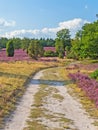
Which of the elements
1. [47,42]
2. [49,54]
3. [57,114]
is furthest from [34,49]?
[47,42]

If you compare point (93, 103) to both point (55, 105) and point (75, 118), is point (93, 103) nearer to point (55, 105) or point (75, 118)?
point (55, 105)

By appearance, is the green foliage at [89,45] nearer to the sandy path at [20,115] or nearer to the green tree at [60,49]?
the green tree at [60,49]

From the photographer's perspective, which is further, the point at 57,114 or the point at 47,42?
the point at 47,42

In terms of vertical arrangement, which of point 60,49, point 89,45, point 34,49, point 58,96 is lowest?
point 58,96

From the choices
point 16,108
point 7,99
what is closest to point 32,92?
point 7,99

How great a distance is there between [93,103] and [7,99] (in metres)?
4.99

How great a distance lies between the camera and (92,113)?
17297 mm

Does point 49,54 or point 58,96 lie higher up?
point 58,96

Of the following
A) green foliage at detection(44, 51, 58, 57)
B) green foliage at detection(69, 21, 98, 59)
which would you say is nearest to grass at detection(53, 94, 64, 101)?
green foliage at detection(69, 21, 98, 59)

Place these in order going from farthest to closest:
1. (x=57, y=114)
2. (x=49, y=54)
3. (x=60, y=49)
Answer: (x=60, y=49) < (x=49, y=54) < (x=57, y=114)

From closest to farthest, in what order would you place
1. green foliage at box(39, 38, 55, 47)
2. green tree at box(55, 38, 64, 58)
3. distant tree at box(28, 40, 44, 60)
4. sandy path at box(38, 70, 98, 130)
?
1. sandy path at box(38, 70, 98, 130)
2. distant tree at box(28, 40, 44, 60)
3. green tree at box(55, 38, 64, 58)
4. green foliage at box(39, 38, 55, 47)

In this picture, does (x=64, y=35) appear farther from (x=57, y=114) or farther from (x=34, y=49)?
(x=57, y=114)

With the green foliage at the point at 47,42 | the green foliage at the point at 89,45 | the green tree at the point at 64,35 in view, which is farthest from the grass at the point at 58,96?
the green foliage at the point at 47,42

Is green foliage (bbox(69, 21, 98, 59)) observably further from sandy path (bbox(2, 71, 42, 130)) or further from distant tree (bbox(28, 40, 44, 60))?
sandy path (bbox(2, 71, 42, 130))
